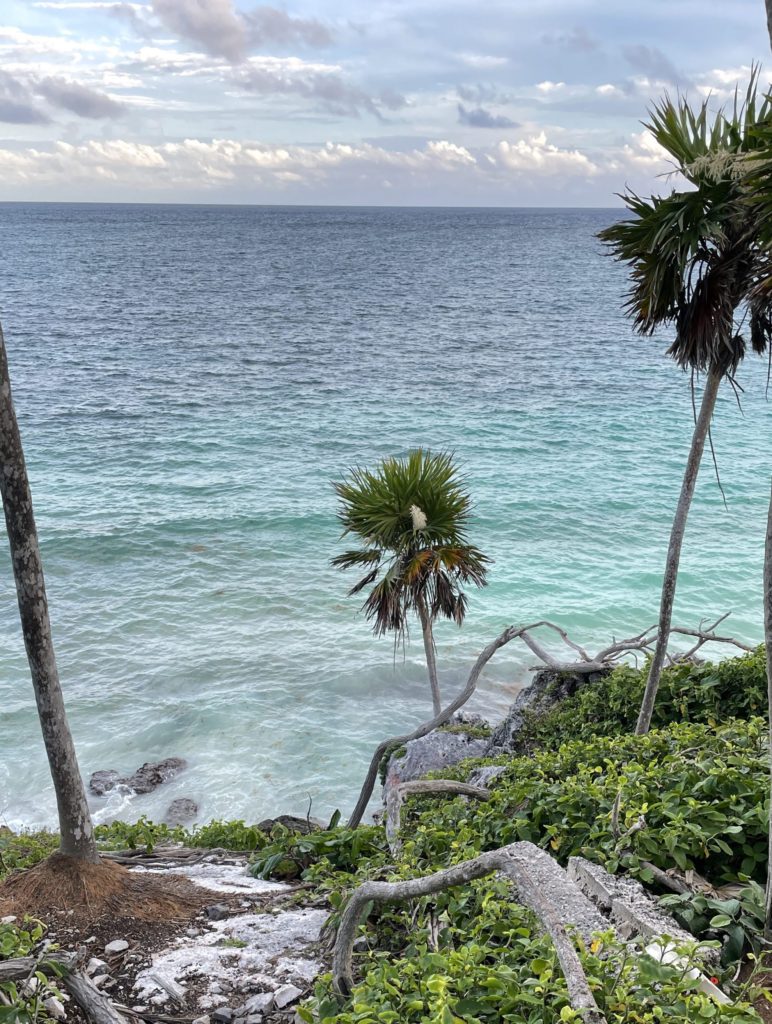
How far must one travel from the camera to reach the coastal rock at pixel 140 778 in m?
13.7

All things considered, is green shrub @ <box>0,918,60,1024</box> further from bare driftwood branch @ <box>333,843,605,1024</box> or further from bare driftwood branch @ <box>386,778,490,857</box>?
bare driftwood branch @ <box>386,778,490,857</box>

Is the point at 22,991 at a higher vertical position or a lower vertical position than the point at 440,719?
higher

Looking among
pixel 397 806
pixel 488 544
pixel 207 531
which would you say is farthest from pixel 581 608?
pixel 397 806

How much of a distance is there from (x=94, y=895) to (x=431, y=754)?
15.9 ft

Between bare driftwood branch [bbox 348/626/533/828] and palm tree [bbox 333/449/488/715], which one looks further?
palm tree [bbox 333/449/488/715]

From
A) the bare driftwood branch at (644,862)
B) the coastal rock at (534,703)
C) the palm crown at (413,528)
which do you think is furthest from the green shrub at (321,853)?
the palm crown at (413,528)

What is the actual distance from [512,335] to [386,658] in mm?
43400

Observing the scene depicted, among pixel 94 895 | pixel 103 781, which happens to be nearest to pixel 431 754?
pixel 94 895

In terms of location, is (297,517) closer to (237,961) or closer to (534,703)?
(534,703)

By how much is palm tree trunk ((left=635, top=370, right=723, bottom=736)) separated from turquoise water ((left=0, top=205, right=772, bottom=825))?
6330mm

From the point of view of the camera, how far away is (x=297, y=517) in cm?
2519

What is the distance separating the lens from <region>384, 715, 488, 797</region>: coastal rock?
1055 centimetres

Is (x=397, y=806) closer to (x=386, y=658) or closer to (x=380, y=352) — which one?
(x=386, y=658)

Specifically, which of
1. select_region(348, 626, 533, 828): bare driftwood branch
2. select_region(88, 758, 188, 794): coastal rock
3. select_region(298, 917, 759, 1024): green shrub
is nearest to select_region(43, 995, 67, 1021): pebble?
select_region(298, 917, 759, 1024): green shrub
